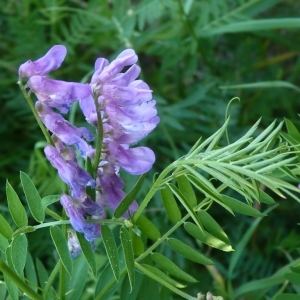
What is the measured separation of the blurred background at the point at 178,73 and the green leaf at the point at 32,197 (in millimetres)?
626

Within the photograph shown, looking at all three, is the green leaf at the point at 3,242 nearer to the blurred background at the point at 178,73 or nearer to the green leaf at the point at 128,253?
the green leaf at the point at 128,253

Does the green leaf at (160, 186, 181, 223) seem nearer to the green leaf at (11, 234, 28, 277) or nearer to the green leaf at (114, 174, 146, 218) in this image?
the green leaf at (114, 174, 146, 218)

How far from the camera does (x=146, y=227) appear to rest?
2.12 ft

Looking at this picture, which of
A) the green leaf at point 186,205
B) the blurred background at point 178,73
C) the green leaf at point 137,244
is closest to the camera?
the green leaf at point 186,205

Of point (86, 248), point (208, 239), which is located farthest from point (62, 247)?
point (208, 239)

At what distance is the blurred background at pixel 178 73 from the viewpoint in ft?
4.45

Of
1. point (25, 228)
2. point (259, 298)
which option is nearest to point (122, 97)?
point (25, 228)

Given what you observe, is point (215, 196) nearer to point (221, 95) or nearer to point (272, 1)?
point (221, 95)

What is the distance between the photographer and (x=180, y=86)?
5.25 ft

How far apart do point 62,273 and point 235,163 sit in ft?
0.68

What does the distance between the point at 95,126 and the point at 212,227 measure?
143 millimetres

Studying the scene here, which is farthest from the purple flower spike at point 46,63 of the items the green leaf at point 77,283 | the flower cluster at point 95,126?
the green leaf at point 77,283

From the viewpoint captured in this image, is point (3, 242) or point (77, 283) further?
point (77, 283)

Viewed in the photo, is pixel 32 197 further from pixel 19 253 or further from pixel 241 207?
pixel 241 207
